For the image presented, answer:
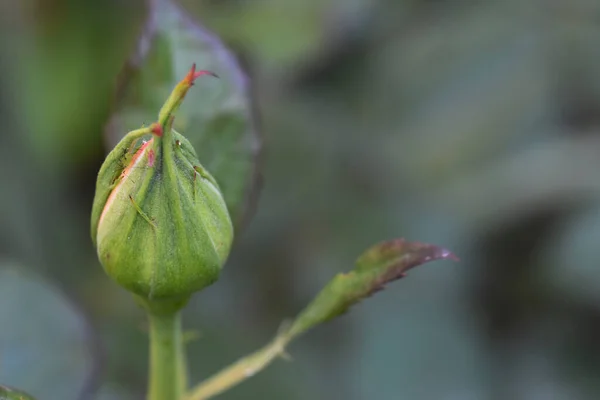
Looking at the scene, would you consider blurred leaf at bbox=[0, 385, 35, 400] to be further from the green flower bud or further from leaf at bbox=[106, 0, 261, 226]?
leaf at bbox=[106, 0, 261, 226]

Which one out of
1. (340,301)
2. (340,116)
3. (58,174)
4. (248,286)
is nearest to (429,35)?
(340,116)

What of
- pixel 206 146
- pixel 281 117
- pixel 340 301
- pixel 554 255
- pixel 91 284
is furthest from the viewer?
pixel 281 117

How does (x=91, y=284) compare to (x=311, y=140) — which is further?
(x=311, y=140)

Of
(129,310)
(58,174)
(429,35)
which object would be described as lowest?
(129,310)

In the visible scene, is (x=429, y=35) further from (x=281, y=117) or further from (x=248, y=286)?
(x=248, y=286)

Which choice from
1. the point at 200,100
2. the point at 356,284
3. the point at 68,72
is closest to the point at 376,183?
the point at 68,72

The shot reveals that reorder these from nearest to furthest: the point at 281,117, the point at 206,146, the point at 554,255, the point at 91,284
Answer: the point at 206,146 < the point at 554,255 < the point at 91,284 < the point at 281,117

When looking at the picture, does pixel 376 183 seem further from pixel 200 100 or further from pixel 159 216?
pixel 159 216
